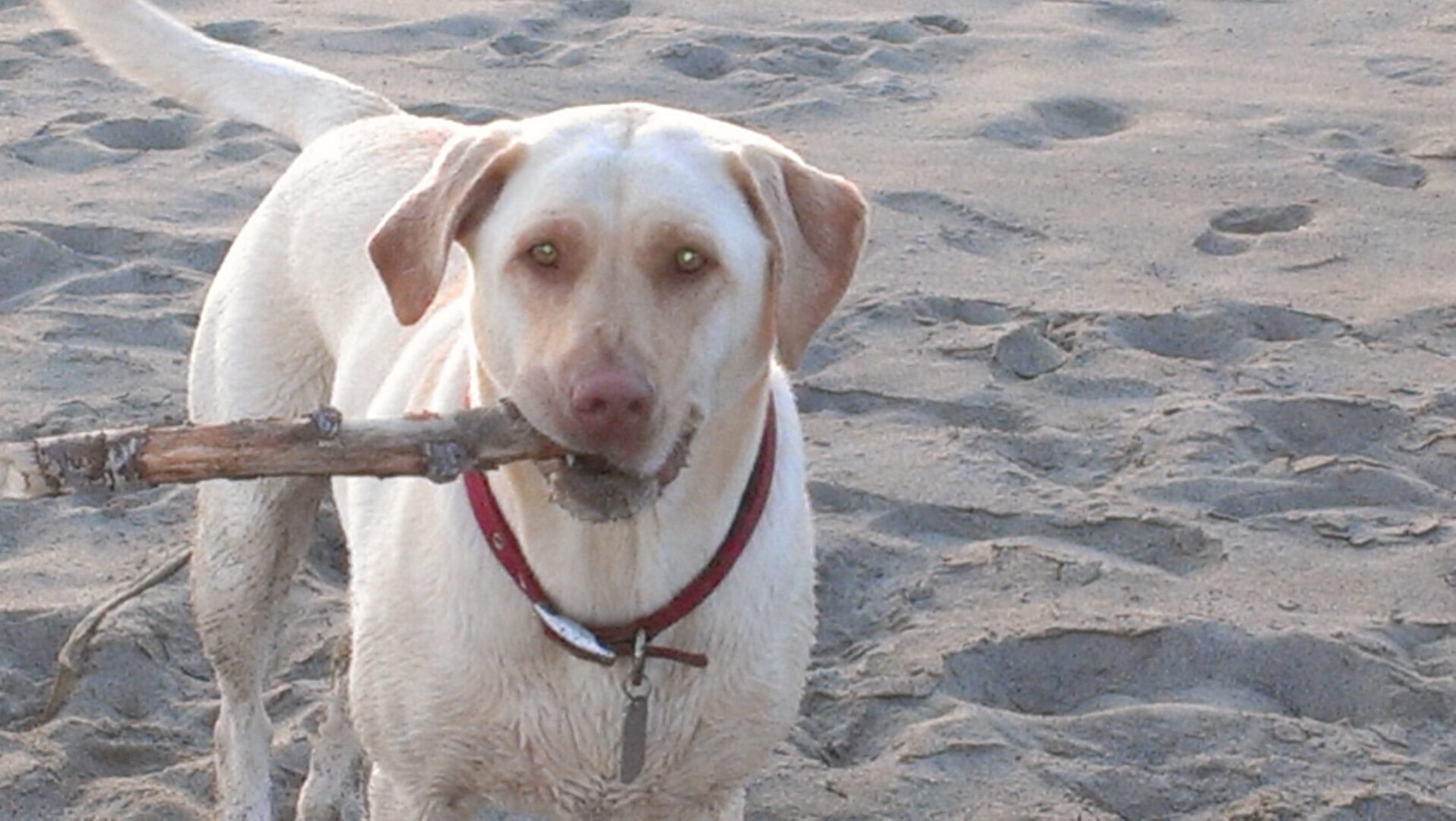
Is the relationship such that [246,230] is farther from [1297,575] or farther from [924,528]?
[1297,575]

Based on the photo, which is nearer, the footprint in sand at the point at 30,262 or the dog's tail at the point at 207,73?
the dog's tail at the point at 207,73

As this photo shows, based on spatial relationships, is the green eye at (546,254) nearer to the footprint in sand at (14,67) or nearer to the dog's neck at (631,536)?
the dog's neck at (631,536)

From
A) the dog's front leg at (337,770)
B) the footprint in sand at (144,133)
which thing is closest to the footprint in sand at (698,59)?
the footprint in sand at (144,133)

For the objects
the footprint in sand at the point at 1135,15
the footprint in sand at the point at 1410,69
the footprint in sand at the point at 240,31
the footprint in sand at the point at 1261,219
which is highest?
the footprint in sand at the point at 240,31

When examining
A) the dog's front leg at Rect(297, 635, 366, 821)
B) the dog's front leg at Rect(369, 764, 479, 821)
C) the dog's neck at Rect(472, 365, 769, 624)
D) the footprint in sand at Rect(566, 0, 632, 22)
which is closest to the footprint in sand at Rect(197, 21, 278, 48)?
the footprint in sand at Rect(566, 0, 632, 22)

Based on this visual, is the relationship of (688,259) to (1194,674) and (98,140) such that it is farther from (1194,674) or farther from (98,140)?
(98,140)

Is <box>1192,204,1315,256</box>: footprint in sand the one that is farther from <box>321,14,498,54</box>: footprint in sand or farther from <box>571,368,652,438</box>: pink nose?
<box>571,368,652,438</box>: pink nose

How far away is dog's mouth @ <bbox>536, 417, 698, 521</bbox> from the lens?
9.86 feet

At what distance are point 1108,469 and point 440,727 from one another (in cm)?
245

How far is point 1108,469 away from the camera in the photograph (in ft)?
17.6

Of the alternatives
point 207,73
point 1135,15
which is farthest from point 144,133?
point 1135,15

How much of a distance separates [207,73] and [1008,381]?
7.18 feet

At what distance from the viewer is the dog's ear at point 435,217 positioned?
3.15 m

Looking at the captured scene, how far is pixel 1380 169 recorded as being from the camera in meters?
7.40
